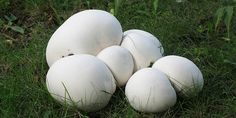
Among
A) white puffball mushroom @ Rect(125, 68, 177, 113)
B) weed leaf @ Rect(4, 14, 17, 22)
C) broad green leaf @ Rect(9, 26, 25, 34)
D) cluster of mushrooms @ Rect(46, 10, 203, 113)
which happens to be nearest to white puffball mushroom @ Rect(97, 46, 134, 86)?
cluster of mushrooms @ Rect(46, 10, 203, 113)

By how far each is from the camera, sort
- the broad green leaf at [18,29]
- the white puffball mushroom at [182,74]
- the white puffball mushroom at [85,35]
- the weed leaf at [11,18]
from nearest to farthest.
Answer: the white puffball mushroom at [182,74]
the white puffball mushroom at [85,35]
the broad green leaf at [18,29]
the weed leaf at [11,18]

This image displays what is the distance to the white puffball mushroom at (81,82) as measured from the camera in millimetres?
2732

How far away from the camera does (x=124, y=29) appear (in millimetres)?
3742

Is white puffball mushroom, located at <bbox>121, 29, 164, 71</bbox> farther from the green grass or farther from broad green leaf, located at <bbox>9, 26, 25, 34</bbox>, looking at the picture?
broad green leaf, located at <bbox>9, 26, 25, 34</bbox>

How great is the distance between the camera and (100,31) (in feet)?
9.82

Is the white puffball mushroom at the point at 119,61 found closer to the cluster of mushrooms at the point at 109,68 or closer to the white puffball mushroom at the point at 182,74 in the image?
the cluster of mushrooms at the point at 109,68

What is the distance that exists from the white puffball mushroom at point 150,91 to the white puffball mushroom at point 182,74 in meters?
0.06

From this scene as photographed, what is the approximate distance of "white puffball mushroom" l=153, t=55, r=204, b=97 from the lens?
2822 mm

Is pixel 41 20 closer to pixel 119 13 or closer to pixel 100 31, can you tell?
pixel 119 13

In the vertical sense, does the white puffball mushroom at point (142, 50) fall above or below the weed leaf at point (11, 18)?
above

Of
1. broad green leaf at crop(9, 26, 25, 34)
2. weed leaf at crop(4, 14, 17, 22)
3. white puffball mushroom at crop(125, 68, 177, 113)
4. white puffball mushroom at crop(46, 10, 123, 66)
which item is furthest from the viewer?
weed leaf at crop(4, 14, 17, 22)

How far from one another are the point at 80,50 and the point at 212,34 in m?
1.21

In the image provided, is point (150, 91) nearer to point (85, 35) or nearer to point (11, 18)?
point (85, 35)

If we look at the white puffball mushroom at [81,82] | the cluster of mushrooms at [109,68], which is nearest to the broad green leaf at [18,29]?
the cluster of mushrooms at [109,68]
